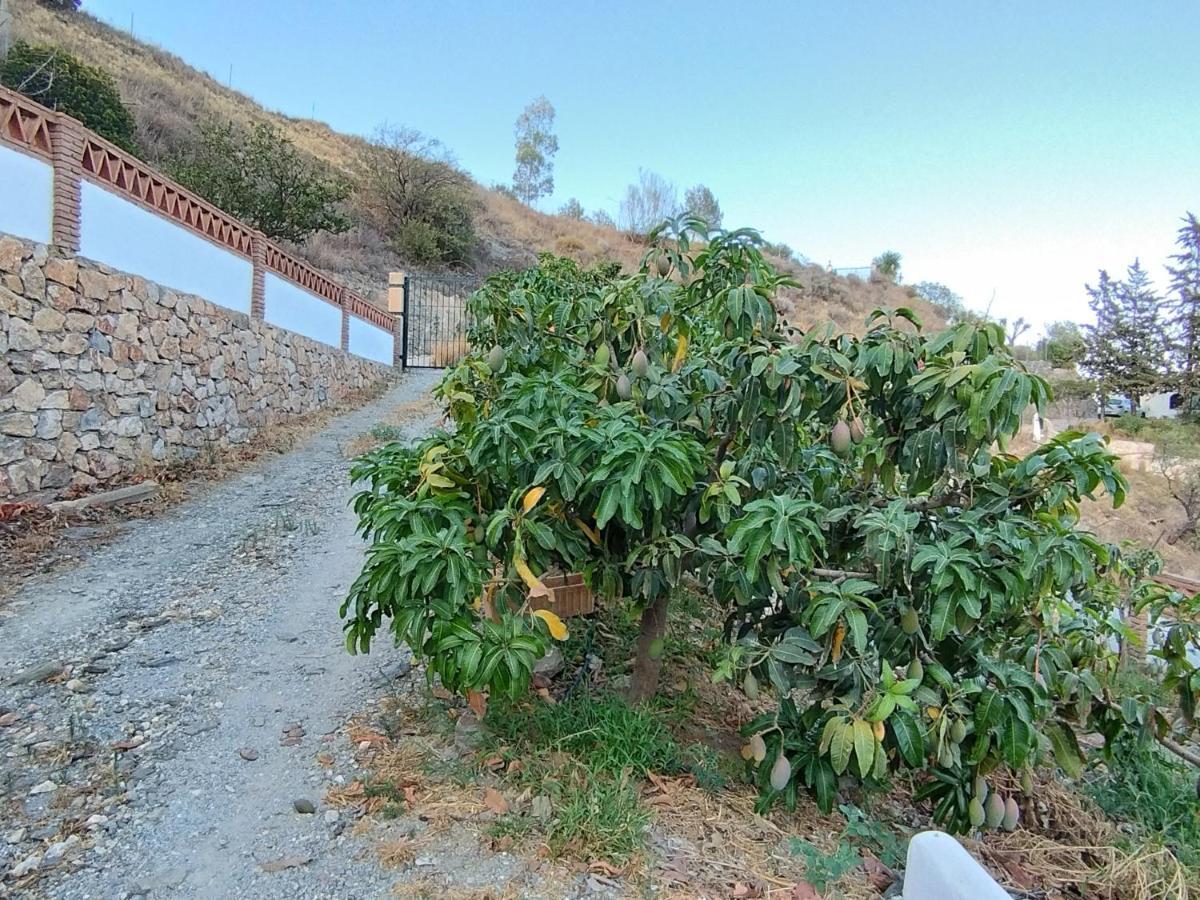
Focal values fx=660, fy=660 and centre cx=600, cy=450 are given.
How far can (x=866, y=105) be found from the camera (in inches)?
444

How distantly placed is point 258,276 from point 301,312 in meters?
1.39

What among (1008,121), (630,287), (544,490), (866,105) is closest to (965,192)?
(1008,121)

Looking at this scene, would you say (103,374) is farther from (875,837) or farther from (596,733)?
(875,837)

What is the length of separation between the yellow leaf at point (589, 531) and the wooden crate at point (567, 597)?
361mm

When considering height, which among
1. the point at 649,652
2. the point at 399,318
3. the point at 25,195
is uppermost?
the point at 399,318

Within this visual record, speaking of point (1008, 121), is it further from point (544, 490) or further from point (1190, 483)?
point (544, 490)

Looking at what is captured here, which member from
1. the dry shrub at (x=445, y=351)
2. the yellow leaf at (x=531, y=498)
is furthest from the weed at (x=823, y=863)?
the dry shrub at (x=445, y=351)

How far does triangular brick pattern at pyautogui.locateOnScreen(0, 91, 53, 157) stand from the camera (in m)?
4.43

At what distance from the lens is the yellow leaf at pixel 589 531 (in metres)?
2.37

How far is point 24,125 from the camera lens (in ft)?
15.1

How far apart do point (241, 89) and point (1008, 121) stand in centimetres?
2809

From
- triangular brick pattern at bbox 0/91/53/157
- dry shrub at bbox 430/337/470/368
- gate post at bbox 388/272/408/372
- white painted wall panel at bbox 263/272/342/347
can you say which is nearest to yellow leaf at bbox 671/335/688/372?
triangular brick pattern at bbox 0/91/53/157

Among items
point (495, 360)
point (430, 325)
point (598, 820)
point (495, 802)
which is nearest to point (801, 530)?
point (598, 820)

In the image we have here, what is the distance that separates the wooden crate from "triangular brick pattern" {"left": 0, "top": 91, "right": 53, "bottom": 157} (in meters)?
4.93
